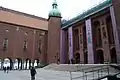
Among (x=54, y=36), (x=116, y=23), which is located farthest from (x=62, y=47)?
(x=116, y=23)

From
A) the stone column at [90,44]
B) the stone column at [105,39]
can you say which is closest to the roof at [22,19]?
the stone column at [90,44]

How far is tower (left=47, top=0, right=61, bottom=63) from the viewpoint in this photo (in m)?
37.1

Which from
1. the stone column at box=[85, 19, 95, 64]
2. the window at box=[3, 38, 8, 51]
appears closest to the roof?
the window at box=[3, 38, 8, 51]

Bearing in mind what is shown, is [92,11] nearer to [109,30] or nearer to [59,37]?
[109,30]

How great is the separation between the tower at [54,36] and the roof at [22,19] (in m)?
4.55

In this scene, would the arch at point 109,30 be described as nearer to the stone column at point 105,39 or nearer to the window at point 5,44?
the stone column at point 105,39

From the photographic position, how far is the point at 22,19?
39.8m

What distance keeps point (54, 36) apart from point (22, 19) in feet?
30.9

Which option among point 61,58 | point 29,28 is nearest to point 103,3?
point 61,58

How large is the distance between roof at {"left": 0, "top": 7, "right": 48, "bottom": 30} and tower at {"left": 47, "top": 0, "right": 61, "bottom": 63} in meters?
4.55

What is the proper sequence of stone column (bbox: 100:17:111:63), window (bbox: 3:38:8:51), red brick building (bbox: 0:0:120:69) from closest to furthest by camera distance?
1. stone column (bbox: 100:17:111:63)
2. red brick building (bbox: 0:0:120:69)
3. window (bbox: 3:38:8:51)

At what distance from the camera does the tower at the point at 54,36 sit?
37.1 meters

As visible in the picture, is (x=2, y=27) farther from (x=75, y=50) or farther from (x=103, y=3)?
(x=103, y=3)

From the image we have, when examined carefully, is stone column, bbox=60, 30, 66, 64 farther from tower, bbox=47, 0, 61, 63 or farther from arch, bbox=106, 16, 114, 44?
arch, bbox=106, 16, 114, 44
